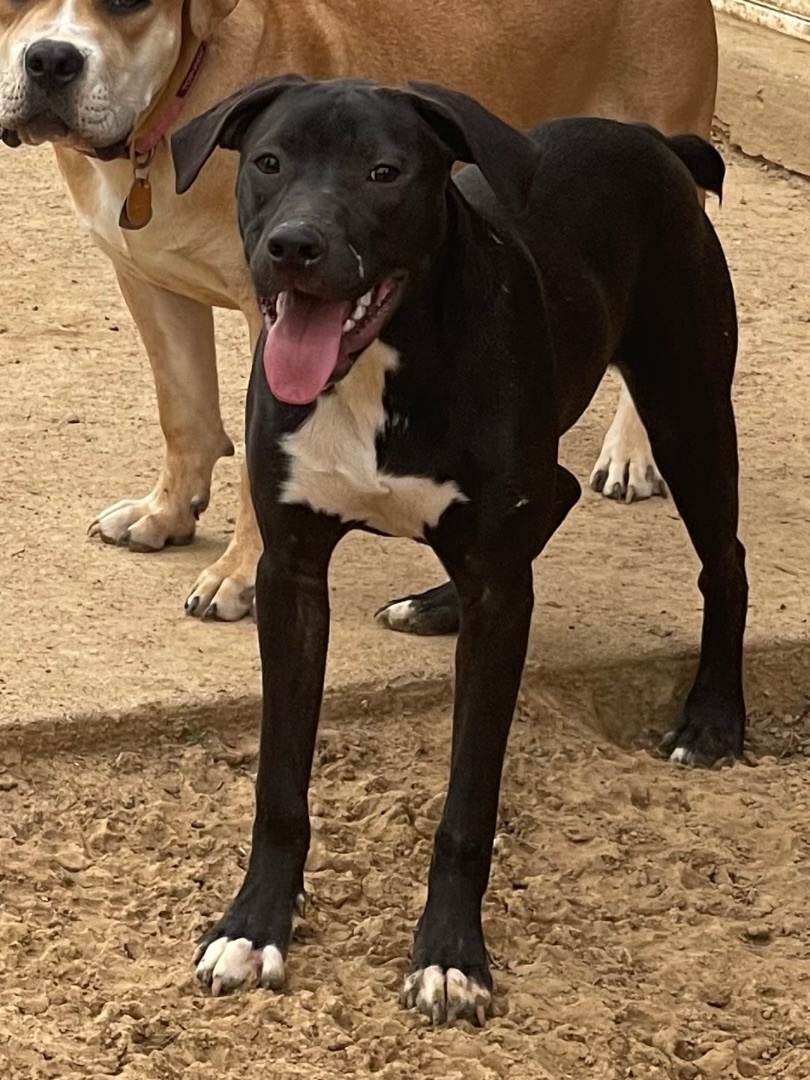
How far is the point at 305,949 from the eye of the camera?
3225mm

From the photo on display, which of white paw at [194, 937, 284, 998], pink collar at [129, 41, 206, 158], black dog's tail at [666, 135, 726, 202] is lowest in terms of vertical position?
white paw at [194, 937, 284, 998]

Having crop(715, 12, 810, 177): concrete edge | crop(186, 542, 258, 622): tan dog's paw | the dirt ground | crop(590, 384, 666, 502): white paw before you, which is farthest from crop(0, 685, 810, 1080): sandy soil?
crop(715, 12, 810, 177): concrete edge

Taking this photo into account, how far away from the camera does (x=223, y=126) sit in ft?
9.73

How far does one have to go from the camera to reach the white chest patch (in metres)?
2.98

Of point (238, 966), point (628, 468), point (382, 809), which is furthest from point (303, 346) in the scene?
point (628, 468)

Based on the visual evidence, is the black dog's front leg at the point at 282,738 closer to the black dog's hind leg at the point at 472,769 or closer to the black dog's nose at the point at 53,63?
the black dog's hind leg at the point at 472,769

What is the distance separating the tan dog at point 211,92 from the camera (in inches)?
151

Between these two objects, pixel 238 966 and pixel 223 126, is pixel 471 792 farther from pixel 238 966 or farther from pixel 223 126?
pixel 223 126

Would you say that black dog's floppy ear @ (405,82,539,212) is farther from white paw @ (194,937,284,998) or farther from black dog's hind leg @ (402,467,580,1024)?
white paw @ (194,937,284,998)

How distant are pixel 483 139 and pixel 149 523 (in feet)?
6.19

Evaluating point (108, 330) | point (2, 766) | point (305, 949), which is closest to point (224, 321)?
point (108, 330)

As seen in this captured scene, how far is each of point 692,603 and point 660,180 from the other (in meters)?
1.10

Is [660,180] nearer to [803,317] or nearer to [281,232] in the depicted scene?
[281,232]

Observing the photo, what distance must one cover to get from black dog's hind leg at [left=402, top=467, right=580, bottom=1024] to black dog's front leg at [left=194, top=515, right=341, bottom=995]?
215 millimetres
